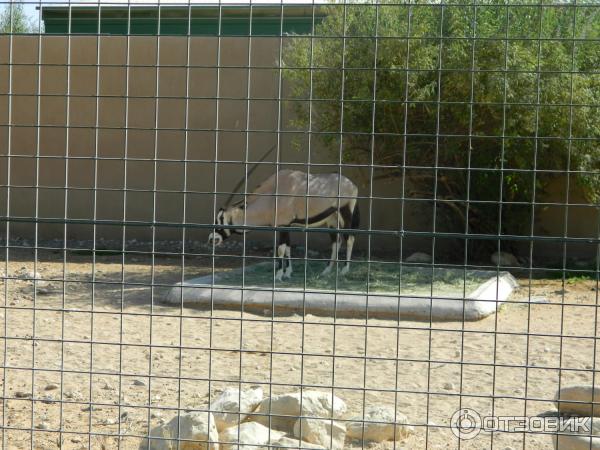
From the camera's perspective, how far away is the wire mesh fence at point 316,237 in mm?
3816

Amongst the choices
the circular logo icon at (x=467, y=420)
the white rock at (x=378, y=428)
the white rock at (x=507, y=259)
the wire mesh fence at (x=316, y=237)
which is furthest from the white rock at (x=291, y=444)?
the white rock at (x=507, y=259)

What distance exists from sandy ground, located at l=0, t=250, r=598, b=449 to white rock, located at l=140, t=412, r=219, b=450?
0.38 ft

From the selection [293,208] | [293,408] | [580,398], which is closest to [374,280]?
[293,208]

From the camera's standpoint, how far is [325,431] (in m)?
4.44

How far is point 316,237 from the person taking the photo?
14.2 meters

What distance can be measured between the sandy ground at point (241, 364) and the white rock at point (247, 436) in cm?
24

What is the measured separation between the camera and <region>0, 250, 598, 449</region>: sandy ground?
392 cm

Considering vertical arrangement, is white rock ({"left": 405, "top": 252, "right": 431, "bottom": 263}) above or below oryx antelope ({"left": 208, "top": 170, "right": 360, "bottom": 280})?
below

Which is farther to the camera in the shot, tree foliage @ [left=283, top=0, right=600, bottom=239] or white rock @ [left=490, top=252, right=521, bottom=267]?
white rock @ [left=490, top=252, right=521, bottom=267]

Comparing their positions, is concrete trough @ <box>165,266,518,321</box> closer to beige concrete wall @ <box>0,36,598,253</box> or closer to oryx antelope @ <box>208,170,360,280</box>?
oryx antelope @ <box>208,170,360,280</box>

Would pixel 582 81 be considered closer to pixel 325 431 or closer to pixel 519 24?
pixel 519 24

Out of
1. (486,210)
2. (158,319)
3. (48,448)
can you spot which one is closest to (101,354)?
(158,319)

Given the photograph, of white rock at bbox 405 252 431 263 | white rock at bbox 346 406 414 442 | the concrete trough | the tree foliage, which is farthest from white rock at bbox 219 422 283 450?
white rock at bbox 405 252 431 263

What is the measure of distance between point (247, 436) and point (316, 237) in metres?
10.1
